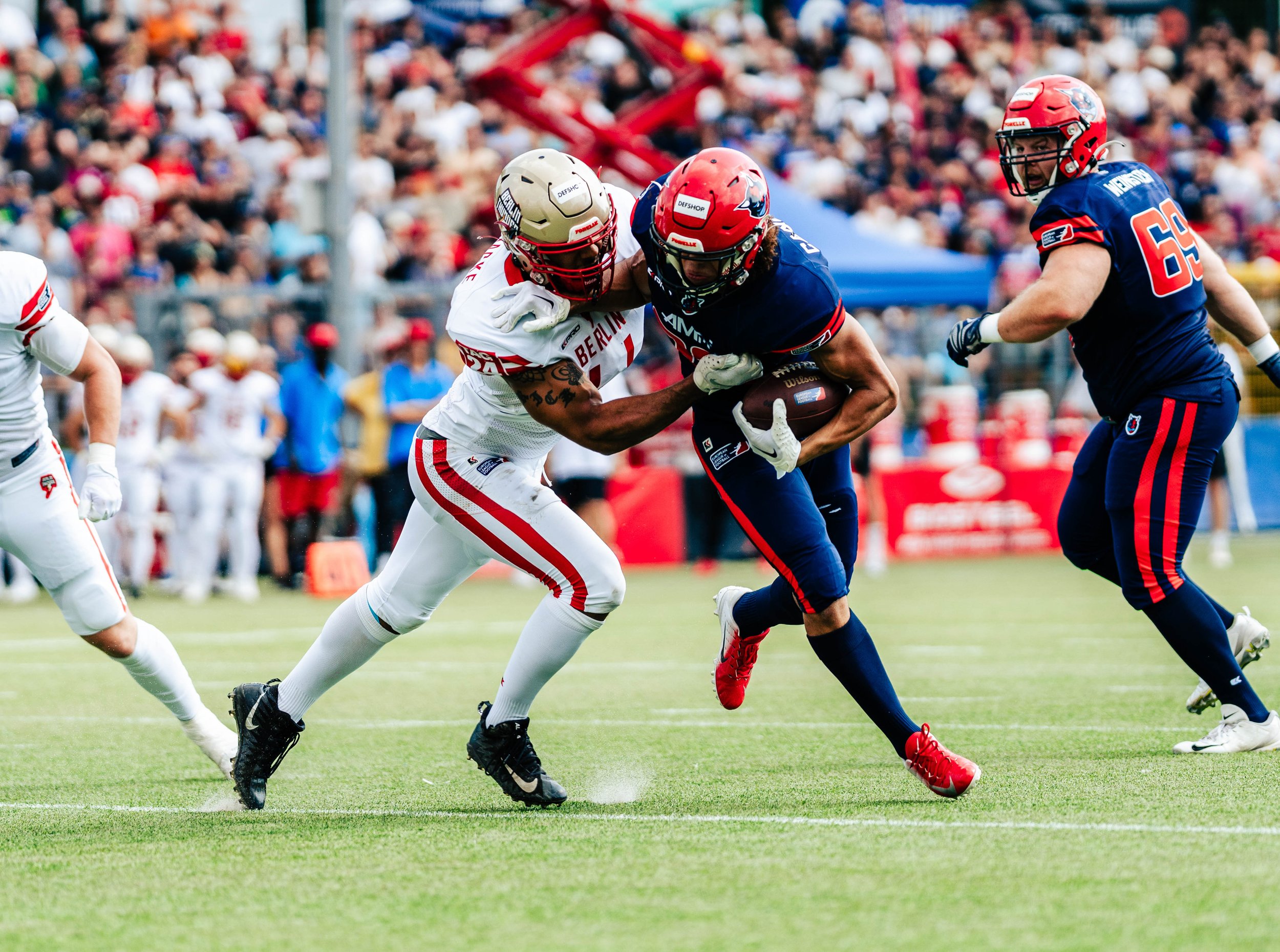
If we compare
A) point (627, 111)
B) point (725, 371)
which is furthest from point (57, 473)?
point (627, 111)

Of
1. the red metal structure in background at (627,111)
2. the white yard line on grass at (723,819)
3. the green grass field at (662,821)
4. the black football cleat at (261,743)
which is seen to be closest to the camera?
the green grass field at (662,821)

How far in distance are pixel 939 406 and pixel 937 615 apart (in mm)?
5341

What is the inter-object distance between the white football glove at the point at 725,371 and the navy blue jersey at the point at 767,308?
0.19 feet

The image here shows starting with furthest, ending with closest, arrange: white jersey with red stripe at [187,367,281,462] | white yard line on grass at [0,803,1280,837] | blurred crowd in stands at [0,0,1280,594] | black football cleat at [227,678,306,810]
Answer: blurred crowd in stands at [0,0,1280,594] → white jersey with red stripe at [187,367,281,462] → black football cleat at [227,678,306,810] → white yard line on grass at [0,803,1280,837]

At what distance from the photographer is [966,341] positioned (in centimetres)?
520

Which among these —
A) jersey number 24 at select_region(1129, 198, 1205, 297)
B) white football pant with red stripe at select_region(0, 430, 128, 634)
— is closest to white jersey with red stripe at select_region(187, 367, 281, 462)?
white football pant with red stripe at select_region(0, 430, 128, 634)

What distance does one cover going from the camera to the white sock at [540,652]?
4.77 metres

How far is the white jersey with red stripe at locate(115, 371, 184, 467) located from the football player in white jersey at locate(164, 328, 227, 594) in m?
0.23

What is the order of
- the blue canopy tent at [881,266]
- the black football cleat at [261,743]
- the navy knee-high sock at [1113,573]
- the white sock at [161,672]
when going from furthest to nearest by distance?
the blue canopy tent at [881,266] < the navy knee-high sock at [1113,573] < the white sock at [161,672] < the black football cleat at [261,743]

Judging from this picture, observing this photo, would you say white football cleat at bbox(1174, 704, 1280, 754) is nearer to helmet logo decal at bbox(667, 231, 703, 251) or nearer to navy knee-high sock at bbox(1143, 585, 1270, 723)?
navy knee-high sock at bbox(1143, 585, 1270, 723)

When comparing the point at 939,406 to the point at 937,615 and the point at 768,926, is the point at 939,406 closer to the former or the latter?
the point at 937,615

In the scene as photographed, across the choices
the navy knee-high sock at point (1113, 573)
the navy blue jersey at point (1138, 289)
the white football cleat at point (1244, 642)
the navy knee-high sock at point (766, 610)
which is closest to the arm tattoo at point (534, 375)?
the navy knee-high sock at point (766, 610)

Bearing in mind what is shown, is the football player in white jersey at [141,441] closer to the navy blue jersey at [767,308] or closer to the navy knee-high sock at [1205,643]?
the navy blue jersey at [767,308]

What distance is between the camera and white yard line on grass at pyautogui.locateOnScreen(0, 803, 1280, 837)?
160 inches
